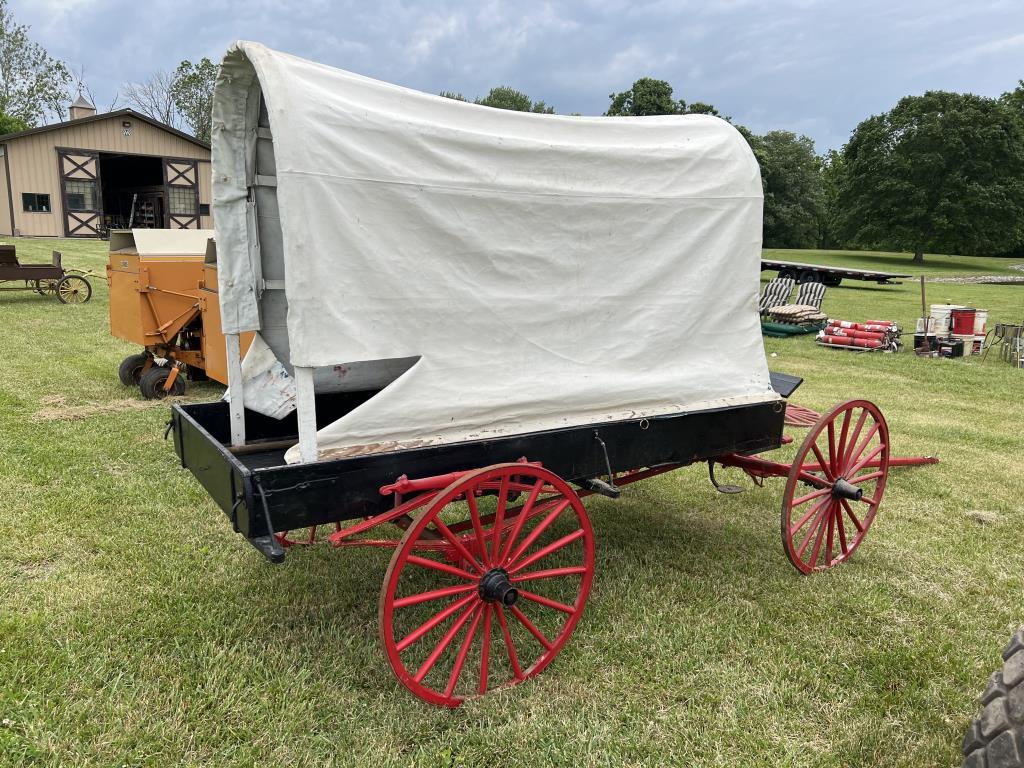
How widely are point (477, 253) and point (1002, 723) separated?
2618mm

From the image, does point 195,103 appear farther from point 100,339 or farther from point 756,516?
point 756,516

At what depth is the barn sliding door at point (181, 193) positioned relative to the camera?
3030cm

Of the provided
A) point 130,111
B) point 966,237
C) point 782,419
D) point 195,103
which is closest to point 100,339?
point 782,419

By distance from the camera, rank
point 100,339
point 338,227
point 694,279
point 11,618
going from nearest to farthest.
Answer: point 338,227
point 11,618
point 694,279
point 100,339

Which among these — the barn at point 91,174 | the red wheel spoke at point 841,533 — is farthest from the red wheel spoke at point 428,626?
the barn at point 91,174

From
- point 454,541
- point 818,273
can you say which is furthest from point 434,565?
point 818,273

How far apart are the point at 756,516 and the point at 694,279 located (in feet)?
7.49

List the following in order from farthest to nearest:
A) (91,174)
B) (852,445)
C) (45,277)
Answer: (91,174), (45,277), (852,445)

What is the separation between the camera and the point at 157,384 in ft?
26.9

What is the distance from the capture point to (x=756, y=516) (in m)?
5.38

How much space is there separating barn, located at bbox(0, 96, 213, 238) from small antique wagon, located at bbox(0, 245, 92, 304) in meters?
13.6

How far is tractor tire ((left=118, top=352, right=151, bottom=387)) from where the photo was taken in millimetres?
8602

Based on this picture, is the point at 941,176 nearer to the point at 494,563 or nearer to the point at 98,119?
the point at 98,119

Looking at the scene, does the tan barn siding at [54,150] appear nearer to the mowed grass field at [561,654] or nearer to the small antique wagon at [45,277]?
the small antique wagon at [45,277]
